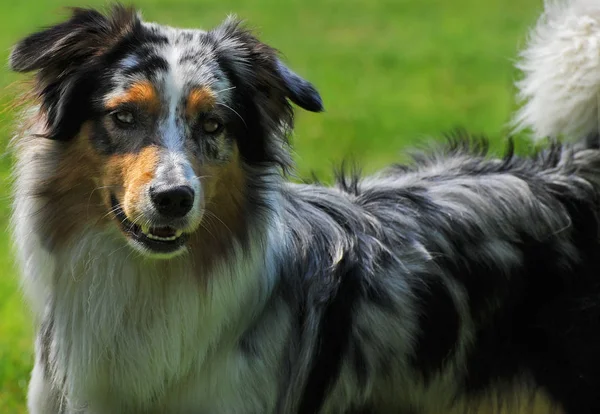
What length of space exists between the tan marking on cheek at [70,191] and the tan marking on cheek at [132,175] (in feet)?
0.31

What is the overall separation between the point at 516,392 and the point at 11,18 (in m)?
11.8

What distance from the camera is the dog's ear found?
4.16m

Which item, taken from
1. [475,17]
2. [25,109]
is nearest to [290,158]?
[25,109]

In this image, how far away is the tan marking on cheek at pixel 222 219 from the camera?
168 inches

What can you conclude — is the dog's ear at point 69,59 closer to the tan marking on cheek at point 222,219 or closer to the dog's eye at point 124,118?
→ the dog's eye at point 124,118

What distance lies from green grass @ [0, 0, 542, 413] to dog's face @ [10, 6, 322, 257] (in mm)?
2475

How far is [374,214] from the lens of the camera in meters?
4.91

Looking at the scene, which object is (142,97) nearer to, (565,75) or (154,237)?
(154,237)

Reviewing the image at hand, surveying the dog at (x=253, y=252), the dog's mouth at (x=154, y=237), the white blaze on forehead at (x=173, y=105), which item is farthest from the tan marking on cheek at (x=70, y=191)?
the white blaze on forehead at (x=173, y=105)

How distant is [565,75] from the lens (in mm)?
5305

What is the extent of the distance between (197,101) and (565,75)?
2.11 m

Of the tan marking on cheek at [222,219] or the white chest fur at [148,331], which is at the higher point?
the tan marking on cheek at [222,219]

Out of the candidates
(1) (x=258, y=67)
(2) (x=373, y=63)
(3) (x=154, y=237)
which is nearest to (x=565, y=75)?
(1) (x=258, y=67)

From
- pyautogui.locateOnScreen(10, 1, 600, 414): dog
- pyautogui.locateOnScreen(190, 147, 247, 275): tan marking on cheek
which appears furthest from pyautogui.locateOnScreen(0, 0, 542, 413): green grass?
pyautogui.locateOnScreen(190, 147, 247, 275): tan marking on cheek
